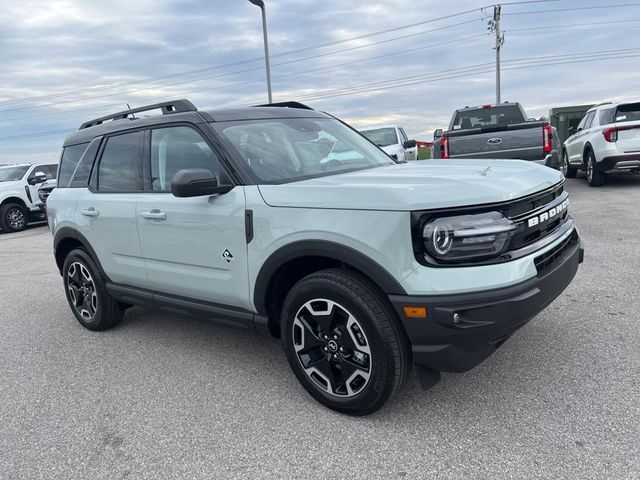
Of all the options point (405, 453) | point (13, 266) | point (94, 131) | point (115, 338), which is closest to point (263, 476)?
point (405, 453)

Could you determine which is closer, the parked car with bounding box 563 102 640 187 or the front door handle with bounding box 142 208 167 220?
the front door handle with bounding box 142 208 167 220

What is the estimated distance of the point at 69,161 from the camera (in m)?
5.01

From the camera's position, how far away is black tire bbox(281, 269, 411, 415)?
2.67 meters

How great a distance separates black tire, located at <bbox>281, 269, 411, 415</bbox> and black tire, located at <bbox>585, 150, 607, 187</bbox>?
10344mm

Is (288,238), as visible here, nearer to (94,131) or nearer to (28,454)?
(28,454)

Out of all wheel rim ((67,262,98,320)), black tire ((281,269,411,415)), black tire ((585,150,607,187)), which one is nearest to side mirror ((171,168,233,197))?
black tire ((281,269,411,415))

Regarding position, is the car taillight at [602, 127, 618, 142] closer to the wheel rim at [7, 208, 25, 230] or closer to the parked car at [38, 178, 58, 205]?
the parked car at [38, 178, 58, 205]

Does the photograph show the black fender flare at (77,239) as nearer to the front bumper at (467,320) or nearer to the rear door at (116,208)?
the rear door at (116,208)

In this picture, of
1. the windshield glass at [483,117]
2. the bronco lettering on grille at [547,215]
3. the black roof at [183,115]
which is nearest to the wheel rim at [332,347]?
the bronco lettering on grille at [547,215]

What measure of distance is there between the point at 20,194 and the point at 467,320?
1490 centimetres

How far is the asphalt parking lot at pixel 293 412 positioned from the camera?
2.53 m

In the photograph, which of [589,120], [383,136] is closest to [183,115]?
[383,136]

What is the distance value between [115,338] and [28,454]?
5.92 ft

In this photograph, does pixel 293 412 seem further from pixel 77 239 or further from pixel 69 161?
pixel 69 161
